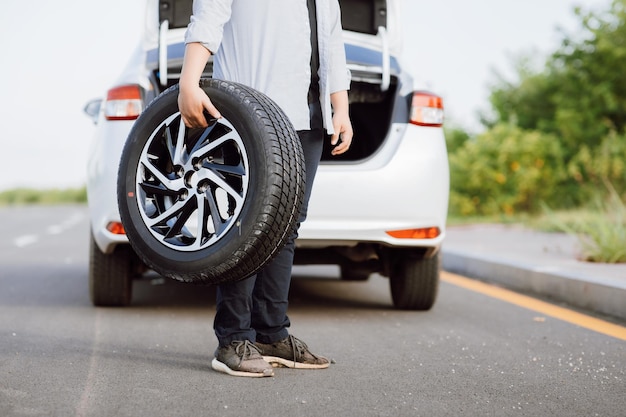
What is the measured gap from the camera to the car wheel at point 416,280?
5.86 m

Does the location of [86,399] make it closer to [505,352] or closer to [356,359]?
[356,359]

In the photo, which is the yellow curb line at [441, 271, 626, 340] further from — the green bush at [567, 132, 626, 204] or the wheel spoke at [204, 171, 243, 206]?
the green bush at [567, 132, 626, 204]

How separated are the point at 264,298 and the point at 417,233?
1.51m

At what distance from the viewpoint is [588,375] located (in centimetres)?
408

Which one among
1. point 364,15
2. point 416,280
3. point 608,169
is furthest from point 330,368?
point 608,169

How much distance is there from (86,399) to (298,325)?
2.09m

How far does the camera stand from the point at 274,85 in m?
3.93

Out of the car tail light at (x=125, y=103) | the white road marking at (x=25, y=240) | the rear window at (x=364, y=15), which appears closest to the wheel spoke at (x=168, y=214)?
the car tail light at (x=125, y=103)

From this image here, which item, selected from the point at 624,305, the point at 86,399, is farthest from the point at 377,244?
the point at 86,399

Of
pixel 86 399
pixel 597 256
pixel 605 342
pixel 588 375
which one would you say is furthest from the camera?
pixel 597 256

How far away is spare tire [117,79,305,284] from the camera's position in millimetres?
3637

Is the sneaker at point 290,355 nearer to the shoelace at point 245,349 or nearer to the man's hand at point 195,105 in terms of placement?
the shoelace at point 245,349

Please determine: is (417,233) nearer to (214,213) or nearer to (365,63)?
(365,63)

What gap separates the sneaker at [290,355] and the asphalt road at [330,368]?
0.23 feet
